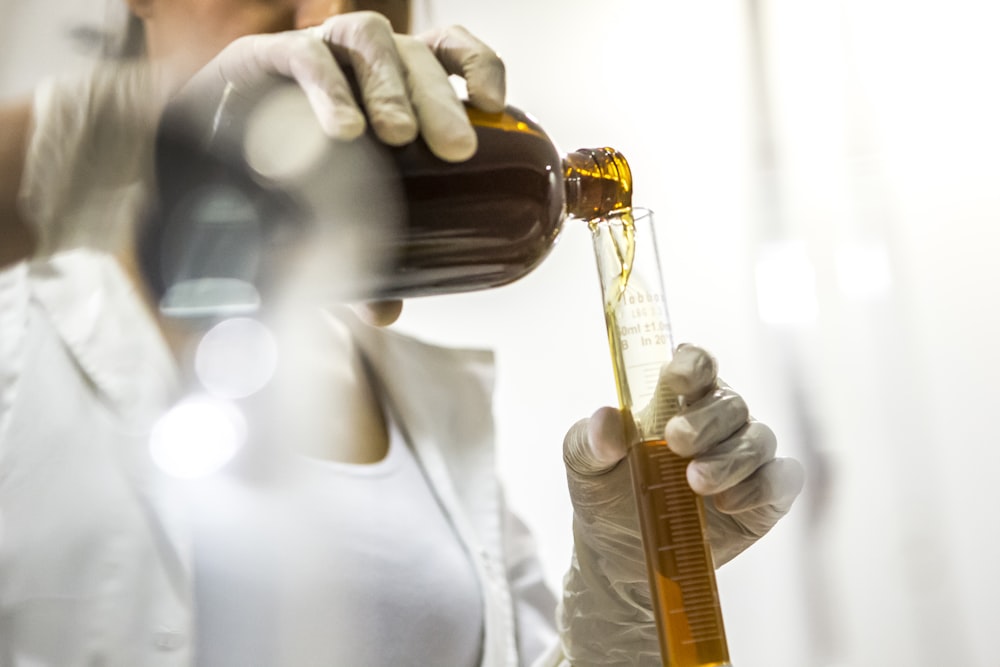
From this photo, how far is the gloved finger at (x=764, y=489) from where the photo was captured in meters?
0.69

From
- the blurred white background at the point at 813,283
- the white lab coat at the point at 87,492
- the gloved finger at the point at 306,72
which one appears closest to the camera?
the gloved finger at the point at 306,72

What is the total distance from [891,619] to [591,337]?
2.30ft

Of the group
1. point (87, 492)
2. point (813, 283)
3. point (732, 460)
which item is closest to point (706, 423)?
point (732, 460)

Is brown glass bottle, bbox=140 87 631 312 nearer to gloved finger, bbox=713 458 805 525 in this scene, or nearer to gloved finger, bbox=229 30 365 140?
gloved finger, bbox=229 30 365 140

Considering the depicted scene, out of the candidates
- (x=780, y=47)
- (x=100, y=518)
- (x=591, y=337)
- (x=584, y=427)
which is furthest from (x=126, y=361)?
(x=780, y=47)

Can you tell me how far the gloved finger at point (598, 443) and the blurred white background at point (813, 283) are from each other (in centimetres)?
55

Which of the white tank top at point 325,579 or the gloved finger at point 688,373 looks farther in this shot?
the white tank top at point 325,579

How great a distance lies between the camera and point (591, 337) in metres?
1.34

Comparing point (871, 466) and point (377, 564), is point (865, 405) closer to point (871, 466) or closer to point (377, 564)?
point (871, 466)

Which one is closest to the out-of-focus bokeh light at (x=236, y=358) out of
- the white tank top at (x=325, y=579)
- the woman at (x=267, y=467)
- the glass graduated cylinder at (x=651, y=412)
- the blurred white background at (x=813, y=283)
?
the woman at (x=267, y=467)

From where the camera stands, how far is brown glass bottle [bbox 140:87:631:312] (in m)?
0.58

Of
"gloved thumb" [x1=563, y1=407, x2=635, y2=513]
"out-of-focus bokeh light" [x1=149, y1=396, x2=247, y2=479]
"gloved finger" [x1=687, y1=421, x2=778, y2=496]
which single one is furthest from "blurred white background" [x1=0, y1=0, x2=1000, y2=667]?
"gloved finger" [x1=687, y1=421, x2=778, y2=496]

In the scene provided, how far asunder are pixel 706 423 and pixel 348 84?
1.17 ft

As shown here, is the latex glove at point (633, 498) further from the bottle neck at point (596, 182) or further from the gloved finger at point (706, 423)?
the bottle neck at point (596, 182)
